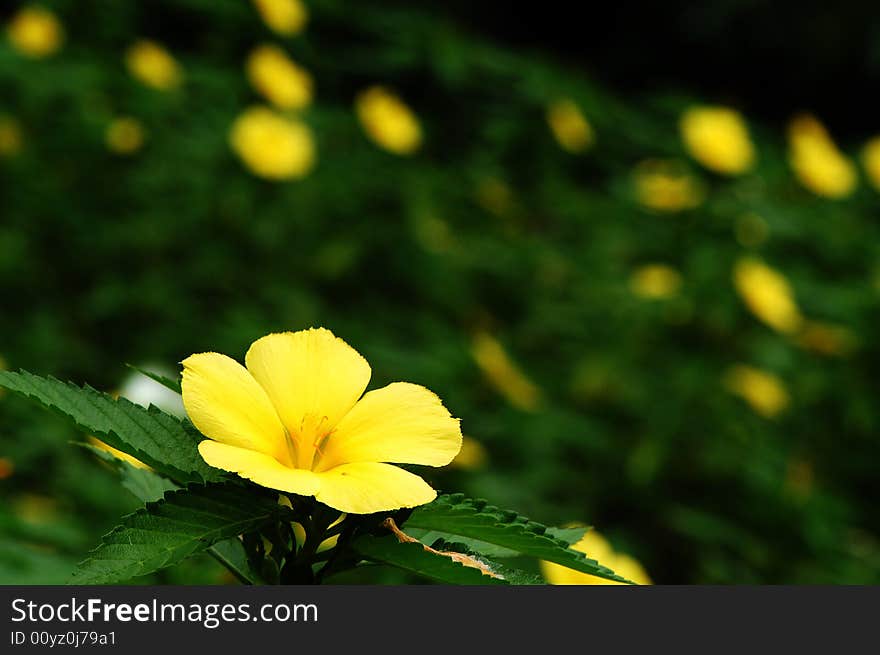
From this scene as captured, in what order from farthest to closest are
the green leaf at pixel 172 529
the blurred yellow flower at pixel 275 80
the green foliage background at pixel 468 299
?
the blurred yellow flower at pixel 275 80 < the green foliage background at pixel 468 299 < the green leaf at pixel 172 529

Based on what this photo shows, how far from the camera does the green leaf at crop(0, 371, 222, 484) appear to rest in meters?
0.54

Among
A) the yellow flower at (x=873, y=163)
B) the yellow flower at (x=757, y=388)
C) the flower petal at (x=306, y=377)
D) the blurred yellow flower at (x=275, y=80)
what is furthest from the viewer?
the yellow flower at (x=873, y=163)

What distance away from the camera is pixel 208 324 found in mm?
2600

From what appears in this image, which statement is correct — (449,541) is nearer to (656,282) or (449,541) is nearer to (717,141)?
(656,282)

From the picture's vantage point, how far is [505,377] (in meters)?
2.56

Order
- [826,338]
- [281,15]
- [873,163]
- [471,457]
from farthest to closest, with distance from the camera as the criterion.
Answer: [873,163] < [281,15] < [826,338] < [471,457]

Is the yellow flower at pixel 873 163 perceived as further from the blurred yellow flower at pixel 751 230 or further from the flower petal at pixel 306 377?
the flower petal at pixel 306 377

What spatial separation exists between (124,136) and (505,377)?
48.0 inches

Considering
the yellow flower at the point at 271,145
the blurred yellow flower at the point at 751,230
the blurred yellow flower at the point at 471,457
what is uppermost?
the yellow flower at the point at 271,145

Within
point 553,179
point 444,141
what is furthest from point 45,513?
point 444,141

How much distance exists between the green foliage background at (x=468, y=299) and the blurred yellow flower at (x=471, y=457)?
0.13ft

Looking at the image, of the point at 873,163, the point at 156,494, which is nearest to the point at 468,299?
the point at 873,163

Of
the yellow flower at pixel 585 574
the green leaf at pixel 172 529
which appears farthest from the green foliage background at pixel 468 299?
the green leaf at pixel 172 529

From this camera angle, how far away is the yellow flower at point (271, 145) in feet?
9.12
